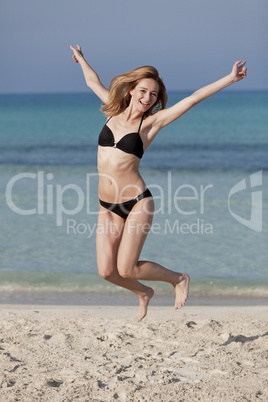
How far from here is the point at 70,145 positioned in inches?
1145

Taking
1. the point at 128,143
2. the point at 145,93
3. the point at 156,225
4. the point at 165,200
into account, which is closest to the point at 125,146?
the point at 128,143

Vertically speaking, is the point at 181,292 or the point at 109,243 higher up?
the point at 109,243

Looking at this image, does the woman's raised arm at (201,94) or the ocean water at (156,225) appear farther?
the ocean water at (156,225)

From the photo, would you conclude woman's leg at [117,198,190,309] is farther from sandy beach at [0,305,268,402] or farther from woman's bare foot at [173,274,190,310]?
sandy beach at [0,305,268,402]

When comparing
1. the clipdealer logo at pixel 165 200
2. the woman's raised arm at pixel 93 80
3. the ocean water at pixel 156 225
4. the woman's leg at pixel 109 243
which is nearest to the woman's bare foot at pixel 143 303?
the woman's leg at pixel 109 243

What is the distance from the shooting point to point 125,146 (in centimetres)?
488

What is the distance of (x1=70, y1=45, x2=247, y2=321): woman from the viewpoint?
16.0ft

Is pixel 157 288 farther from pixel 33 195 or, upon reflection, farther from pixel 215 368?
pixel 33 195

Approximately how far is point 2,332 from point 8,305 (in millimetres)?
1327

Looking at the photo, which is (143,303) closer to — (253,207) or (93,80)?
(93,80)

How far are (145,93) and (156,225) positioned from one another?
640 cm

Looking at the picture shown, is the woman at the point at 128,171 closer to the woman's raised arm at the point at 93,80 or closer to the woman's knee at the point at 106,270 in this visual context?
the woman's knee at the point at 106,270

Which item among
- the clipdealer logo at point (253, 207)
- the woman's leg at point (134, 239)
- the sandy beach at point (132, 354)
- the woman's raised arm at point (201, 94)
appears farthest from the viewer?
the clipdealer logo at point (253, 207)

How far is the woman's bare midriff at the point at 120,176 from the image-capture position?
16.1ft
